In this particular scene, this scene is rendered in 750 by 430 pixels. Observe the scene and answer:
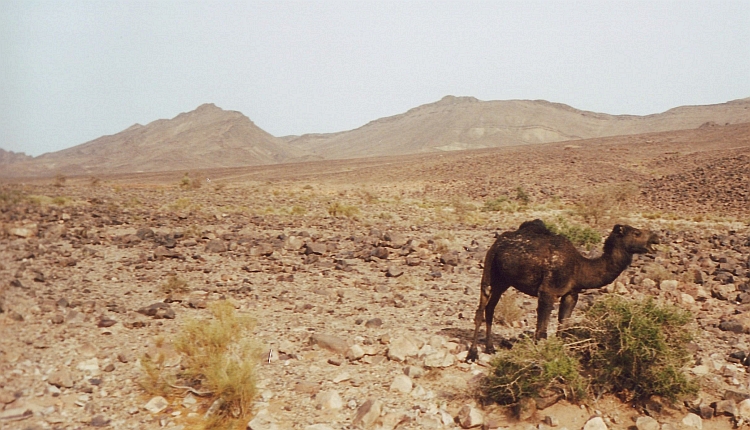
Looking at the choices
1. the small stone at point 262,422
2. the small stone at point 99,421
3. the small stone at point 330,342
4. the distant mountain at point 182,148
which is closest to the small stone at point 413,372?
the small stone at point 330,342

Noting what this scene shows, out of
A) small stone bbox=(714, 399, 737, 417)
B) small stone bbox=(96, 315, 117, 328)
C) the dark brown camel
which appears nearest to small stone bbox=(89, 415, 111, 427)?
small stone bbox=(96, 315, 117, 328)

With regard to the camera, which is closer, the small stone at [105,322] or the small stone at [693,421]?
the small stone at [693,421]

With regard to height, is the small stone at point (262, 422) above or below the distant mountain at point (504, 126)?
below

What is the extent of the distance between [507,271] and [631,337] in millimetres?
1602

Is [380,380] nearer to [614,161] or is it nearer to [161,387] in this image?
[161,387]

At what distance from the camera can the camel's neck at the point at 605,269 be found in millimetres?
6375

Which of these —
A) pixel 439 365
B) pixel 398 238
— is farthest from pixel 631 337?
pixel 398 238

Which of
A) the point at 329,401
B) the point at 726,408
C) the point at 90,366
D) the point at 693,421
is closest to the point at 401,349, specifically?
the point at 329,401

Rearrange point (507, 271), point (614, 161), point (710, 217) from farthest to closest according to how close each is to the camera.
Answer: point (614, 161)
point (710, 217)
point (507, 271)

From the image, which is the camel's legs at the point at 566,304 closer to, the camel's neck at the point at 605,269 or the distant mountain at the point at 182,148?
the camel's neck at the point at 605,269

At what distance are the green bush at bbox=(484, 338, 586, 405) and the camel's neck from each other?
1.02 m

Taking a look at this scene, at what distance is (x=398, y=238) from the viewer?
14.2m

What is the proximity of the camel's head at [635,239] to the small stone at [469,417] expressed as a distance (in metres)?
2.69

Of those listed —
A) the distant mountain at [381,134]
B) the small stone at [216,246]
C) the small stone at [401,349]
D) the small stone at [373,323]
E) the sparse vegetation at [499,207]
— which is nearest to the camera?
the small stone at [401,349]
